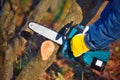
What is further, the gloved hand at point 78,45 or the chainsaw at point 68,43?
the chainsaw at point 68,43

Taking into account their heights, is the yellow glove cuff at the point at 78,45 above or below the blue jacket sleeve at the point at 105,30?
below

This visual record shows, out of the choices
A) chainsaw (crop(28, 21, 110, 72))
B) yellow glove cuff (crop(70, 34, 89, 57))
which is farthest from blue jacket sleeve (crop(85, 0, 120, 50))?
chainsaw (crop(28, 21, 110, 72))

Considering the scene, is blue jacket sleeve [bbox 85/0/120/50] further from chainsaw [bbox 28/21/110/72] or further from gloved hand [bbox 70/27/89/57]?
chainsaw [bbox 28/21/110/72]

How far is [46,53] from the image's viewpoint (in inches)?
110

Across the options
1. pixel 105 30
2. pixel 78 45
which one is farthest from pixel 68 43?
pixel 105 30

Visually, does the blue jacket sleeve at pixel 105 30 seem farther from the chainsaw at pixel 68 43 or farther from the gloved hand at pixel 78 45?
the chainsaw at pixel 68 43

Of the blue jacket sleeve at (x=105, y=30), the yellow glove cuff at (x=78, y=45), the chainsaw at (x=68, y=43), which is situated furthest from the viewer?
the chainsaw at (x=68, y=43)

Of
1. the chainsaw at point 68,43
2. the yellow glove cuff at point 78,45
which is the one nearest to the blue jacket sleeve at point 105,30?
the yellow glove cuff at point 78,45

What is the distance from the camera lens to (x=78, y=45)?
239cm

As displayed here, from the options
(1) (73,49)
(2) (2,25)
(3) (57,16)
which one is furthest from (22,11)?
(1) (73,49)

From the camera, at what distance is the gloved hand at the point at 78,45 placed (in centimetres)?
238

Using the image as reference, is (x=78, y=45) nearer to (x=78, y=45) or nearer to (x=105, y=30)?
(x=78, y=45)

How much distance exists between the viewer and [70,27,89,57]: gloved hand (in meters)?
2.38

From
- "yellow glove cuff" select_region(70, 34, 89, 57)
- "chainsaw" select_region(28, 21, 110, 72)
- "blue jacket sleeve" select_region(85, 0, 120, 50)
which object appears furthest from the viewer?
"chainsaw" select_region(28, 21, 110, 72)
